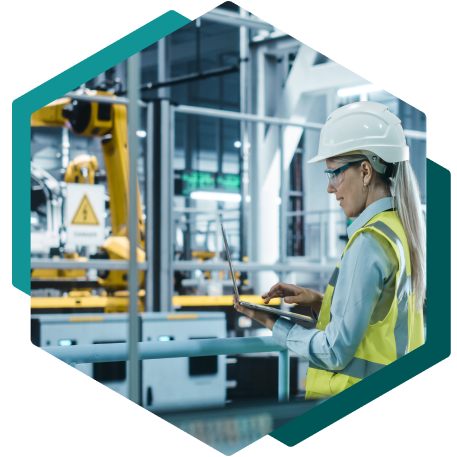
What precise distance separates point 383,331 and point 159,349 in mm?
883

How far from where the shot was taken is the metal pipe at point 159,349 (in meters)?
2.32

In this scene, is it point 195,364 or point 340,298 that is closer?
point 340,298

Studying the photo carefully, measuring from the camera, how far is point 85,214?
430 centimetres

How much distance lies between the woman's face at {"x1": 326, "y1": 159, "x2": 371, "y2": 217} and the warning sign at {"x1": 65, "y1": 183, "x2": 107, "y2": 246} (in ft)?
8.04

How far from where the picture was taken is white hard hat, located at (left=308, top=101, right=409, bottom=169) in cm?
227

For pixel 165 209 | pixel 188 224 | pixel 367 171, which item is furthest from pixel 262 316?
pixel 188 224

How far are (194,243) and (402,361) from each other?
1029 cm

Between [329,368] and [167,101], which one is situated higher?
[167,101]

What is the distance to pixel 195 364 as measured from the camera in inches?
153

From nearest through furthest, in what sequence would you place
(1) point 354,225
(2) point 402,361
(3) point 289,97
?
(1) point 354,225 < (2) point 402,361 < (3) point 289,97

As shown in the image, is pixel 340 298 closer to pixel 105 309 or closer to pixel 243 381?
pixel 243 381

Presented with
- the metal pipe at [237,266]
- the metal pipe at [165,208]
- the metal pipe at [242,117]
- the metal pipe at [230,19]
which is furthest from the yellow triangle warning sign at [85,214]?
the metal pipe at [230,19]

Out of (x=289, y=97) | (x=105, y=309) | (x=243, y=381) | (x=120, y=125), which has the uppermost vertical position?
(x=289, y=97)
